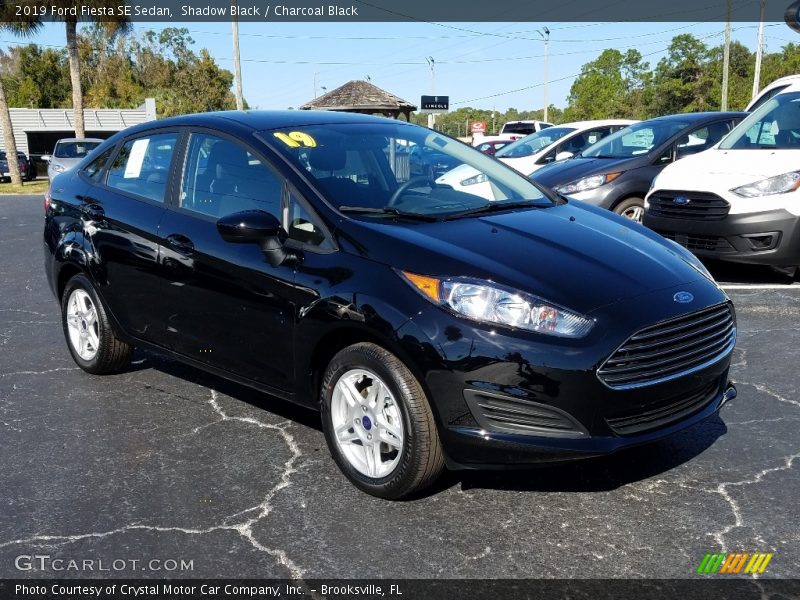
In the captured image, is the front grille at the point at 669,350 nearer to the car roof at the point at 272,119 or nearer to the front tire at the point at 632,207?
the car roof at the point at 272,119

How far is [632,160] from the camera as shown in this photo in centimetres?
978

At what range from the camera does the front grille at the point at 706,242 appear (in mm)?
7703

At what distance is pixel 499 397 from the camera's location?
324 centimetres

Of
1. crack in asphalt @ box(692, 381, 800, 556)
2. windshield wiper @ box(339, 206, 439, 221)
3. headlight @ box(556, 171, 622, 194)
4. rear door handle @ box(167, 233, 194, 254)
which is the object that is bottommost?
crack in asphalt @ box(692, 381, 800, 556)

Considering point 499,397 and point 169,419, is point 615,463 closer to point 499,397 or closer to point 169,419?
point 499,397

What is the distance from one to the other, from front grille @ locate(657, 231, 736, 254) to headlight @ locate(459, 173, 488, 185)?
3.91 m

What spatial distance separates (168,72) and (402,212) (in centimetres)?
7504

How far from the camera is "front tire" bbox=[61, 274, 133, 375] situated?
530 centimetres

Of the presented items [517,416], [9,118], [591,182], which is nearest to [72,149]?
[9,118]

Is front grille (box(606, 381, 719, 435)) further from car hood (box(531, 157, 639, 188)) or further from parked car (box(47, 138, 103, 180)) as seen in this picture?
parked car (box(47, 138, 103, 180))

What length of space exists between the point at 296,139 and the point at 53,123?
59248 mm

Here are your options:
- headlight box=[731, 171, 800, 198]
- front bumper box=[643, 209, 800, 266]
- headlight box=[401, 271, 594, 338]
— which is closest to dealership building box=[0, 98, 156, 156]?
front bumper box=[643, 209, 800, 266]

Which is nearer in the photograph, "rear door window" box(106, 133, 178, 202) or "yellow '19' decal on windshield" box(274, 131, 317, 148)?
"yellow '19' decal on windshield" box(274, 131, 317, 148)

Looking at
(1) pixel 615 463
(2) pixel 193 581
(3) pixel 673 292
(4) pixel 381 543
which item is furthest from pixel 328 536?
(3) pixel 673 292
